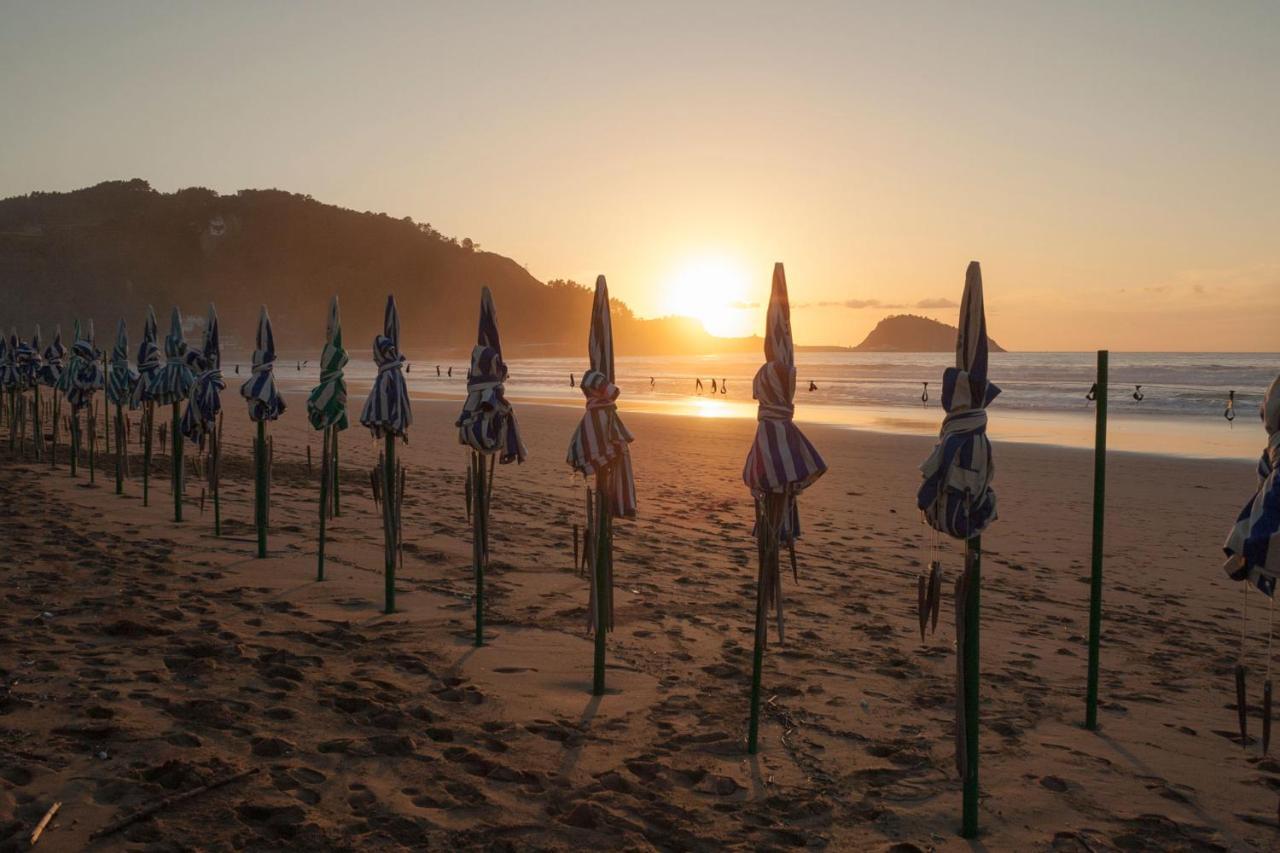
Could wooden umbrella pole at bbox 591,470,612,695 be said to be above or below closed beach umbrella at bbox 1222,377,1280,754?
below

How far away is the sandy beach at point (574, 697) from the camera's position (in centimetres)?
417

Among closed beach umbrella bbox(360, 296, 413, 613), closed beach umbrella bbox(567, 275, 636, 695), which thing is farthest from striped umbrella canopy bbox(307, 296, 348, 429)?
closed beach umbrella bbox(567, 275, 636, 695)

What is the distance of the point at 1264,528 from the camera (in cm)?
351

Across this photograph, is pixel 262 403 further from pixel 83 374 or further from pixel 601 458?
pixel 83 374

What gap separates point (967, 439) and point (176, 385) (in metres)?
10.7

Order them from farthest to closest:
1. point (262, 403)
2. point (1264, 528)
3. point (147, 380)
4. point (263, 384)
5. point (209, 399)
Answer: point (147, 380) < point (209, 399) < point (263, 384) < point (262, 403) < point (1264, 528)

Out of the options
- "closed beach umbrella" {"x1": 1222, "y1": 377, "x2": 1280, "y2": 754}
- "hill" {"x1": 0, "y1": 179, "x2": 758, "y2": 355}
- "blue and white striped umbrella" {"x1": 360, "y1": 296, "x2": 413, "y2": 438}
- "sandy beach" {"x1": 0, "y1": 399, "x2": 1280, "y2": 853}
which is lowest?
"sandy beach" {"x1": 0, "y1": 399, "x2": 1280, "y2": 853}

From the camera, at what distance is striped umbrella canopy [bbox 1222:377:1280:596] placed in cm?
348

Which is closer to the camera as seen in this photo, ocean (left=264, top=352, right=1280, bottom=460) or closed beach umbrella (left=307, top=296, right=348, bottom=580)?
closed beach umbrella (left=307, top=296, right=348, bottom=580)

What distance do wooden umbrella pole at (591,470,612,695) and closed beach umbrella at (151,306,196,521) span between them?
7219 mm

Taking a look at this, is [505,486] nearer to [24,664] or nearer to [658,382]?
[24,664]

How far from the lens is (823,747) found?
206 inches

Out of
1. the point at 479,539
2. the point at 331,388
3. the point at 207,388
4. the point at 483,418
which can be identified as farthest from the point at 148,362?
the point at 479,539

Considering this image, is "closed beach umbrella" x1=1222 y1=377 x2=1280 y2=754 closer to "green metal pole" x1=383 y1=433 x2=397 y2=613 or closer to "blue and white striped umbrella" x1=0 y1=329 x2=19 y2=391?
"green metal pole" x1=383 y1=433 x2=397 y2=613
